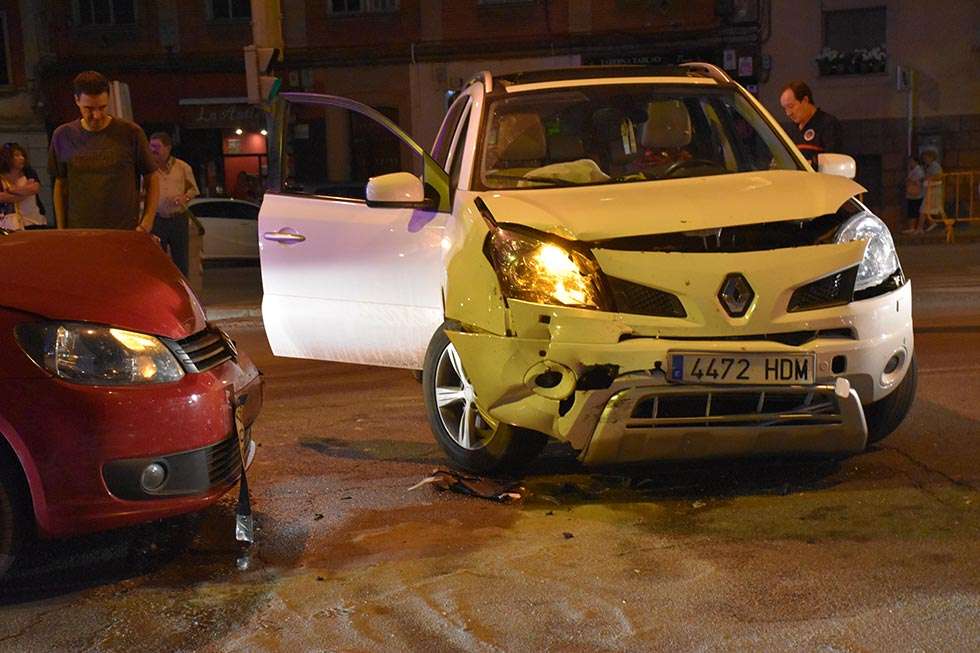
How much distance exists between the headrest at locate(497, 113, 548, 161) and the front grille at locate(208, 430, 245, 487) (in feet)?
6.83

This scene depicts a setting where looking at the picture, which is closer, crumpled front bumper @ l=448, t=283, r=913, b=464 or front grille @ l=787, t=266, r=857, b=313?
crumpled front bumper @ l=448, t=283, r=913, b=464

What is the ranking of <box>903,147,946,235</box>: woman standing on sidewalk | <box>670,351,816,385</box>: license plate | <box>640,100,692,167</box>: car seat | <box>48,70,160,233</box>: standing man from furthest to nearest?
<box>903,147,946,235</box>: woman standing on sidewalk
<box>48,70,160,233</box>: standing man
<box>640,100,692,167</box>: car seat
<box>670,351,816,385</box>: license plate

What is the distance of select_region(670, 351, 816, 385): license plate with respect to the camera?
14.6 feet

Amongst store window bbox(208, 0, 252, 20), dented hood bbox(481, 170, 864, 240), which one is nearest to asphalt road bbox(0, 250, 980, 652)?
dented hood bbox(481, 170, 864, 240)

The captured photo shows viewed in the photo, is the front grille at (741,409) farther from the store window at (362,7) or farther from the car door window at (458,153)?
the store window at (362,7)

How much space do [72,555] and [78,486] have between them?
60 cm

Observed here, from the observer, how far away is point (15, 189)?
32.4 ft

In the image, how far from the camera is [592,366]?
14.7ft

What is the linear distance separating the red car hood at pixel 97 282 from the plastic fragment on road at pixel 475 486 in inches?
49.9

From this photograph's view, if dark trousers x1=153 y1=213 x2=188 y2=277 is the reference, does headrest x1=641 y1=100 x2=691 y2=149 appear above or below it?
above

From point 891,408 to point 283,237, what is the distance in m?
3.19

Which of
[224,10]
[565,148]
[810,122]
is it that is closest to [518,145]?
[565,148]

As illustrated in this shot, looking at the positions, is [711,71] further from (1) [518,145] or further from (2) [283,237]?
(2) [283,237]

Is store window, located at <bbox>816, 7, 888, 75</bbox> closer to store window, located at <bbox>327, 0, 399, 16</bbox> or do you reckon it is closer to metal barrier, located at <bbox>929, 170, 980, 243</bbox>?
metal barrier, located at <bbox>929, 170, 980, 243</bbox>
